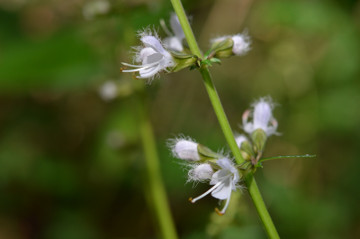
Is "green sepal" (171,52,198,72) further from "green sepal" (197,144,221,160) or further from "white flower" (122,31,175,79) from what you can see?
"green sepal" (197,144,221,160)

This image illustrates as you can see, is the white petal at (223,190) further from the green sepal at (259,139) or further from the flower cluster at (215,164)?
the green sepal at (259,139)

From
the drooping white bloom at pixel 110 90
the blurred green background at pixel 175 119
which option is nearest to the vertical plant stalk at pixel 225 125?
the drooping white bloom at pixel 110 90

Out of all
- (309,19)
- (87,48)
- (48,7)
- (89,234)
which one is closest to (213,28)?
(309,19)

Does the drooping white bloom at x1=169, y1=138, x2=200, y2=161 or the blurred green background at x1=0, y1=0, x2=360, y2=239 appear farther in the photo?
the blurred green background at x1=0, y1=0, x2=360, y2=239

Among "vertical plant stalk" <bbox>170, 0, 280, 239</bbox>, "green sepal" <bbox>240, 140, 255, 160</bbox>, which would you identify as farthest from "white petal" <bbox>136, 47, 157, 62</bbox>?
"green sepal" <bbox>240, 140, 255, 160</bbox>

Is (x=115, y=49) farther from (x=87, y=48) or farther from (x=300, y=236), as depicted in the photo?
(x=300, y=236)

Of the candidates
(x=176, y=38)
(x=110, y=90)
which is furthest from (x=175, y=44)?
(x=110, y=90)

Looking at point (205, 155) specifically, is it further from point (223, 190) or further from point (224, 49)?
point (224, 49)
